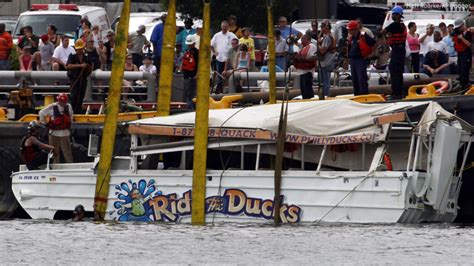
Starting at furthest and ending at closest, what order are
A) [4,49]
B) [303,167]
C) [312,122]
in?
[4,49] < [303,167] < [312,122]

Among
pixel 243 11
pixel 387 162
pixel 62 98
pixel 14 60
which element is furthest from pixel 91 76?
pixel 243 11

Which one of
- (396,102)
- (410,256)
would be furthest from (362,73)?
(410,256)

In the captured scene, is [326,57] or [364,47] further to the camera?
[326,57]

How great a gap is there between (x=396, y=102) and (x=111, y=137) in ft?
15.3

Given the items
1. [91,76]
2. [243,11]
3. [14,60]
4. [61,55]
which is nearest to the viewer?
[91,76]

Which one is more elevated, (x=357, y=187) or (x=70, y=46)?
(x=70, y=46)

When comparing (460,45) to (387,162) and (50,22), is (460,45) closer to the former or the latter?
(387,162)

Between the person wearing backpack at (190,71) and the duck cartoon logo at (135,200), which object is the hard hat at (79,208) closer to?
the duck cartoon logo at (135,200)

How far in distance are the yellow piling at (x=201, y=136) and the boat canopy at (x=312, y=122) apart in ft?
1.03

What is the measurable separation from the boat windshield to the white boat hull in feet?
40.2

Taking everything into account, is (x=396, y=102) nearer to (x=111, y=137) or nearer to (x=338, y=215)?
(x=338, y=215)

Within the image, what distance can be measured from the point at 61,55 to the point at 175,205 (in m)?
8.01

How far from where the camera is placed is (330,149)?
1144 inches

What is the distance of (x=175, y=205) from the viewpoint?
29344 mm
